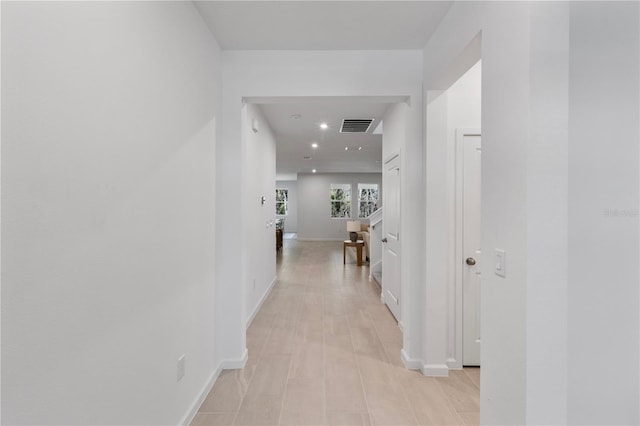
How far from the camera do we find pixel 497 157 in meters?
1.39

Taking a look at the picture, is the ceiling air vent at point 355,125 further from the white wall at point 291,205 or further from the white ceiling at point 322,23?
the white wall at point 291,205

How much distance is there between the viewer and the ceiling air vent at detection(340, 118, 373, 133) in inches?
169

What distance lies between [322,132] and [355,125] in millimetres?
689

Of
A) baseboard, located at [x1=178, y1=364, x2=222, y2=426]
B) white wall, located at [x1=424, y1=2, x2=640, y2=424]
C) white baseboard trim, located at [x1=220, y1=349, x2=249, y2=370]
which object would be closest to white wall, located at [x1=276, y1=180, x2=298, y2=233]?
white baseboard trim, located at [x1=220, y1=349, x2=249, y2=370]

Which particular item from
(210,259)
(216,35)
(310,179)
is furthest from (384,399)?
(310,179)

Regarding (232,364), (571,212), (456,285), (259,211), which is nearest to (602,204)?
(571,212)

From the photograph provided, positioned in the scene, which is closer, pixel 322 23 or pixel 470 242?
pixel 322 23

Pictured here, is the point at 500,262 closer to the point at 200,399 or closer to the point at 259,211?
the point at 200,399

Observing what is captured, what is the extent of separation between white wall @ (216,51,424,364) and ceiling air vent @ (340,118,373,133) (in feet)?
5.95

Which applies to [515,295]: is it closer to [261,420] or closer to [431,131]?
[431,131]

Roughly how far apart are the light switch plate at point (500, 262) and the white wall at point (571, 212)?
29 mm

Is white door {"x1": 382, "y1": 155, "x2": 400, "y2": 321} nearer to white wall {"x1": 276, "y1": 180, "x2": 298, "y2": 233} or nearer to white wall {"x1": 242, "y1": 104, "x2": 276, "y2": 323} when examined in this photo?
white wall {"x1": 242, "y1": 104, "x2": 276, "y2": 323}

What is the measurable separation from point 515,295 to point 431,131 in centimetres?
148

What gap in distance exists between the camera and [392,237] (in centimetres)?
381
